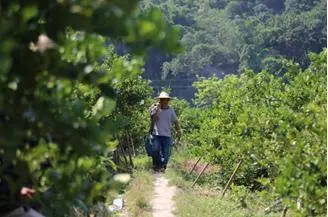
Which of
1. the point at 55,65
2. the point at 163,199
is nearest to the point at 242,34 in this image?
the point at 163,199

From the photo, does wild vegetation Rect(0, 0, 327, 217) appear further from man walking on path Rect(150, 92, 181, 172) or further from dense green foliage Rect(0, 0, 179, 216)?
man walking on path Rect(150, 92, 181, 172)

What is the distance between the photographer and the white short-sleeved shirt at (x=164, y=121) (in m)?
10.8

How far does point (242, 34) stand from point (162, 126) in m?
51.4

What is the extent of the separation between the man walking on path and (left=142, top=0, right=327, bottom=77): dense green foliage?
105 ft

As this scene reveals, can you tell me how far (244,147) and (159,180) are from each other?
314 cm

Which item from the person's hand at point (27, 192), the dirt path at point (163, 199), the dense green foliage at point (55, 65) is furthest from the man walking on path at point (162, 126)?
the dense green foliage at point (55, 65)

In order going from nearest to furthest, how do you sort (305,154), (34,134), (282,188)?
(34,134) < (282,188) < (305,154)

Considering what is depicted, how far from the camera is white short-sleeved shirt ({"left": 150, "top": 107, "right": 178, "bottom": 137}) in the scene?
10828 millimetres

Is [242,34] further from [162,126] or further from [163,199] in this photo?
[163,199]

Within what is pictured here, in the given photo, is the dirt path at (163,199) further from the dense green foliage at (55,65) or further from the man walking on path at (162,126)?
the dense green foliage at (55,65)

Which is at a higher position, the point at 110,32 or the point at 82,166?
the point at 110,32

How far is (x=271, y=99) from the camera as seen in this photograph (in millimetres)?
8031

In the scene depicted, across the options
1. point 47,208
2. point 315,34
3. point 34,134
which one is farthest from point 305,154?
point 315,34

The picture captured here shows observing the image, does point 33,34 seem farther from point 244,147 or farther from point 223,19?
point 223,19
